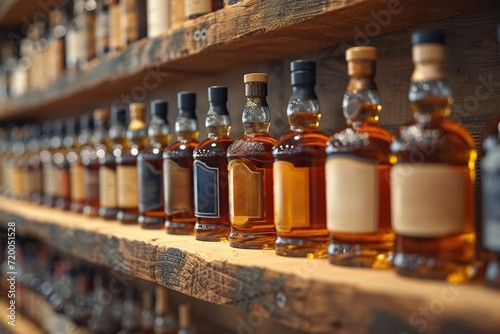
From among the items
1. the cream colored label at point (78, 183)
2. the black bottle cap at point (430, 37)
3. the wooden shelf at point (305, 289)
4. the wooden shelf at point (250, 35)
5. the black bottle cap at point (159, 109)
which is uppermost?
the wooden shelf at point (250, 35)

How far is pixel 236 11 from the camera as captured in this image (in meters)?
0.94

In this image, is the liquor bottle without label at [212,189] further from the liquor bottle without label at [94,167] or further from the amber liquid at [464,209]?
the liquor bottle without label at [94,167]

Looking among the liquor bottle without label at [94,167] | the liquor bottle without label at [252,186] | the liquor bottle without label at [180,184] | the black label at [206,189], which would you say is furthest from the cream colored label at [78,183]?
the liquor bottle without label at [252,186]

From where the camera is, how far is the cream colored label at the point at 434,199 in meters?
0.62

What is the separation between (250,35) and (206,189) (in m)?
0.29

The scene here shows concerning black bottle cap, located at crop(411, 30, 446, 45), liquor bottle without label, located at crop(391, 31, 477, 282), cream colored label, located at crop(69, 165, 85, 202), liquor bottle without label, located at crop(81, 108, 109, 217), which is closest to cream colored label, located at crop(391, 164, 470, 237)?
liquor bottle without label, located at crop(391, 31, 477, 282)

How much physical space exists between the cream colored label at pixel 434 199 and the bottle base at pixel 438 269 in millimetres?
29

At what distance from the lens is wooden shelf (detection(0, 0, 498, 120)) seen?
2.64 ft

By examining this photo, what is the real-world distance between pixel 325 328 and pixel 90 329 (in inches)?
56.0

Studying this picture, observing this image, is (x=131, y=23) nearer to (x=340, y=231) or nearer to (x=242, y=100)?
(x=242, y=100)

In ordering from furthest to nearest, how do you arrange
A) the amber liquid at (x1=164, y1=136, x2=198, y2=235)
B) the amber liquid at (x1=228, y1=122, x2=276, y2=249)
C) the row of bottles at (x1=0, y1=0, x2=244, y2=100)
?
the row of bottles at (x1=0, y1=0, x2=244, y2=100) → the amber liquid at (x1=164, y1=136, x2=198, y2=235) → the amber liquid at (x1=228, y1=122, x2=276, y2=249)

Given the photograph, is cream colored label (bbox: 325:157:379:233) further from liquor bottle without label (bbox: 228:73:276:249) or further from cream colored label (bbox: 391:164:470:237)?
liquor bottle without label (bbox: 228:73:276:249)

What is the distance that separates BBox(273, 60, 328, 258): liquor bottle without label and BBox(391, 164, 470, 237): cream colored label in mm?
197

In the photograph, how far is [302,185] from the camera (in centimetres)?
81
